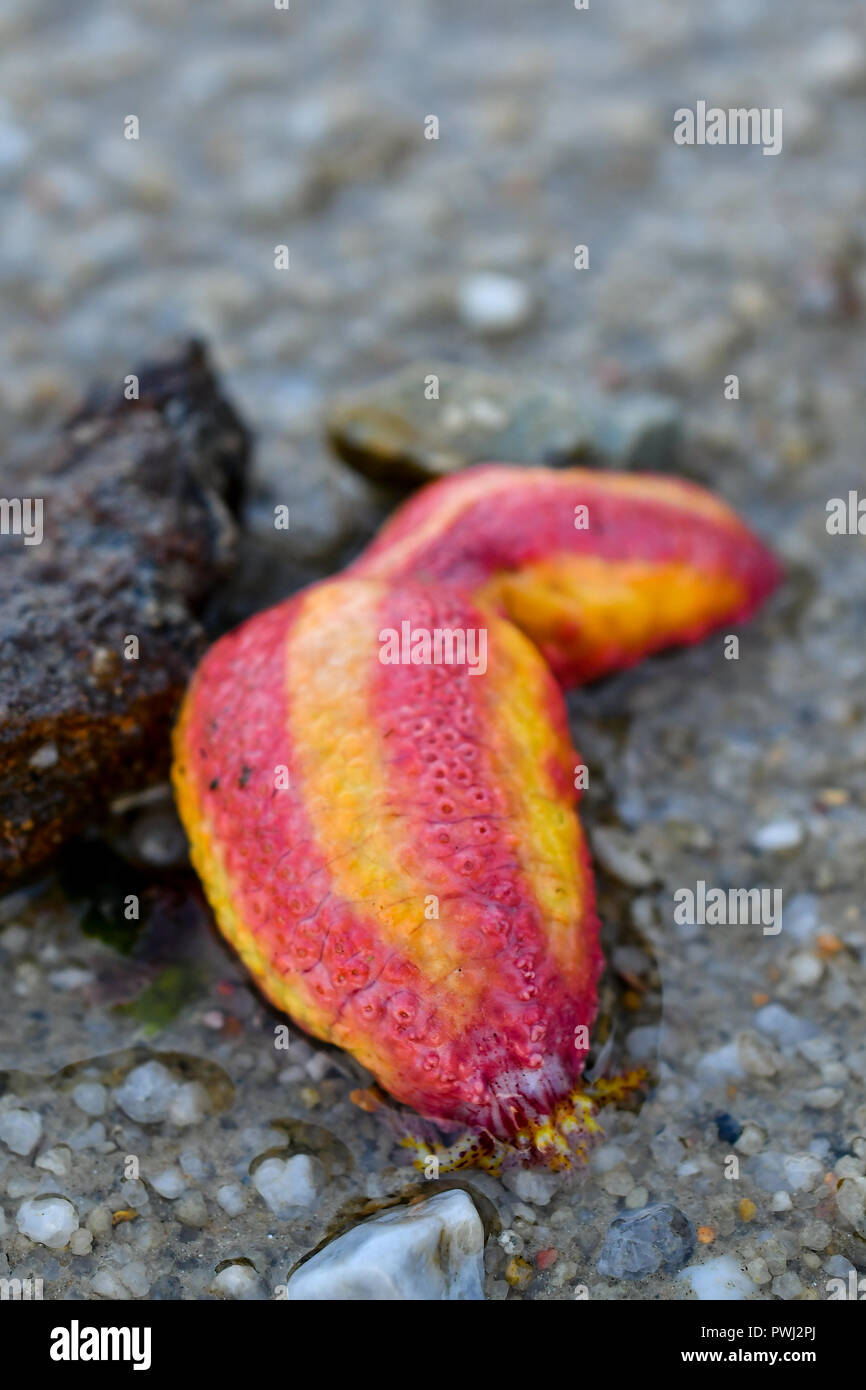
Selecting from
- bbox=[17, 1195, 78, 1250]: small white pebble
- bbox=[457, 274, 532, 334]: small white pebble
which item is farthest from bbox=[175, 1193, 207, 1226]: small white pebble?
bbox=[457, 274, 532, 334]: small white pebble

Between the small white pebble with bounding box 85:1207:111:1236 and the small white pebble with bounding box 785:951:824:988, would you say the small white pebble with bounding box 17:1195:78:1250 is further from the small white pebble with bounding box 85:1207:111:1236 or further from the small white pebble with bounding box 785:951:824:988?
the small white pebble with bounding box 785:951:824:988

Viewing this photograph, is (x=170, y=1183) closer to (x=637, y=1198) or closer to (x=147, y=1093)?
(x=147, y=1093)

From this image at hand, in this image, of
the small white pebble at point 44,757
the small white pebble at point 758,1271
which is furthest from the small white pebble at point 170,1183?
the small white pebble at point 758,1271

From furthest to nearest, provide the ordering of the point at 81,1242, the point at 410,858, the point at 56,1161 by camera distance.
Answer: the point at 56,1161 < the point at 81,1242 < the point at 410,858

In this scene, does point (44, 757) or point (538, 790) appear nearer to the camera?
point (538, 790)

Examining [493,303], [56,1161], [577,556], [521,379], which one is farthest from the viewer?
[493,303]

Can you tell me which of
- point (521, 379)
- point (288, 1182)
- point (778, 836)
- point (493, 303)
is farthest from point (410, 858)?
point (493, 303)
